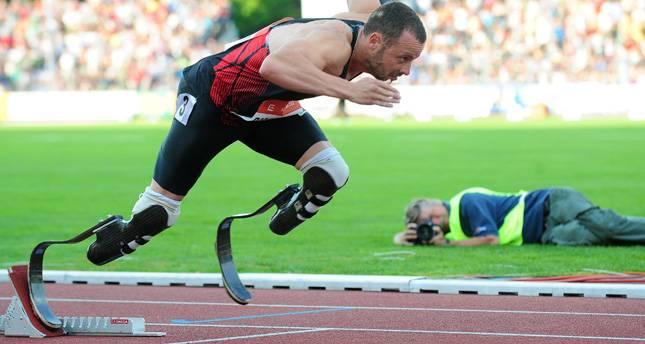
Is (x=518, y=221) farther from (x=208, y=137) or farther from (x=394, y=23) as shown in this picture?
(x=394, y=23)

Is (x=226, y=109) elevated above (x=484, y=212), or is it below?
above

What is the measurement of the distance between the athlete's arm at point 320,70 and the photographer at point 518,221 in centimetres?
409

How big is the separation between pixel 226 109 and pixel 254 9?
47.2 meters

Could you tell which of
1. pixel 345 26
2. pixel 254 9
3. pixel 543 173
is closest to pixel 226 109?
pixel 345 26

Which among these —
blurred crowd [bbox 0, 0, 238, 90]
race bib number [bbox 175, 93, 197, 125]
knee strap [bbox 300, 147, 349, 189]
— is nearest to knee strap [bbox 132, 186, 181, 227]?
race bib number [bbox 175, 93, 197, 125]

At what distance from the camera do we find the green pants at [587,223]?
9555mm

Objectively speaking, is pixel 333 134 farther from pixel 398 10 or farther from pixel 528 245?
pixel 398 10

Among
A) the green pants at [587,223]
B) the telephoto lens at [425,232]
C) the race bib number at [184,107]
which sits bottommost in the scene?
the telephoto lens at [425,232]

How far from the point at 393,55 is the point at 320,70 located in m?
0.43

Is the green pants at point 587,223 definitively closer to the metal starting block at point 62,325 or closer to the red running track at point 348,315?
the red running track at point 348,315

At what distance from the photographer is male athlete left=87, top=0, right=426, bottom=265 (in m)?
5.83

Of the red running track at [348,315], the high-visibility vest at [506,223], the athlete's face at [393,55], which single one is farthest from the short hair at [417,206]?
the athlete's face at [393,55]

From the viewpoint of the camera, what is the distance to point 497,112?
36000mm

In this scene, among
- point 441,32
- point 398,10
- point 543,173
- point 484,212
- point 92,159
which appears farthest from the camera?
point 441,32
